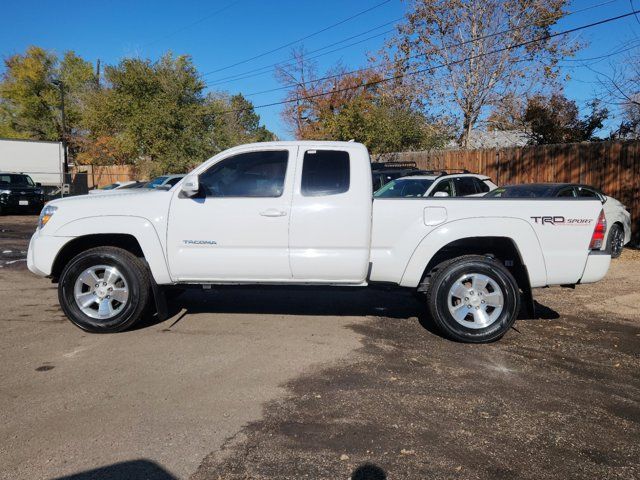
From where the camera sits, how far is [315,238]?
5492 millimetres

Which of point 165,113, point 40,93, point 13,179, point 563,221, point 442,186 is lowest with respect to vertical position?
point 563,221

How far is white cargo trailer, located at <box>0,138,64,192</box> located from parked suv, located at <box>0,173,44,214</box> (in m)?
4.67

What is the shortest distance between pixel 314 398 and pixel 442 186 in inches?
346

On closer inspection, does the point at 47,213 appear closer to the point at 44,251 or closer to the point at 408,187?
the point at 44,251

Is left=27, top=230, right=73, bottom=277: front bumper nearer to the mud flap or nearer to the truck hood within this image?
the truck hood

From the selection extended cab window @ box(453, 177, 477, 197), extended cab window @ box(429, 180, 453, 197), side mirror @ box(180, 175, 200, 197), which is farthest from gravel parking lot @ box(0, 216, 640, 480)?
extended cab window @ box(453, 177, 477, 197)

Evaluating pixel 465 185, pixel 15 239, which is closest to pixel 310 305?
pixel 465 185

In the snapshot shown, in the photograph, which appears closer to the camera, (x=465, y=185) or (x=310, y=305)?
(x=310, y=305)

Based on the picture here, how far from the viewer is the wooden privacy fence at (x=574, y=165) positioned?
13.1m

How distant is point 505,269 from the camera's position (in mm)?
5523

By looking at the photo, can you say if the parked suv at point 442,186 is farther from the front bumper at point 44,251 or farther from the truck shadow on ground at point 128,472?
the truck shadow on ground at point 128,472

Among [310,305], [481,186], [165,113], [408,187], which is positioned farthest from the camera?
[165,113]

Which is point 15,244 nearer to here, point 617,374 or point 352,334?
point 352,334

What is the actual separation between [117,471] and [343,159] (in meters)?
3.66
